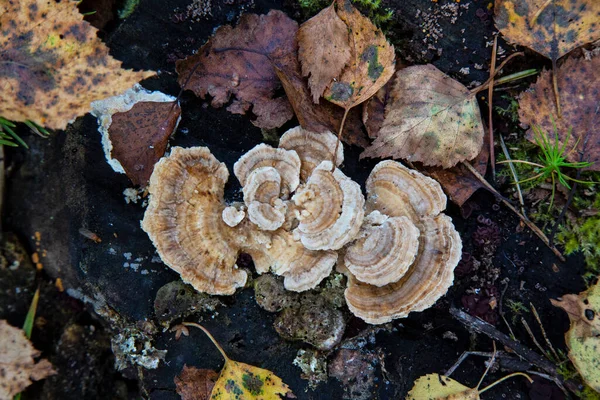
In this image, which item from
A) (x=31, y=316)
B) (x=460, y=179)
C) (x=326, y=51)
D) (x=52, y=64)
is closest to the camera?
(x=52, y=64)

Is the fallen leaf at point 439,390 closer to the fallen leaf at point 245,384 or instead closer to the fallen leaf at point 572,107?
the fallen leaf at point 245,384

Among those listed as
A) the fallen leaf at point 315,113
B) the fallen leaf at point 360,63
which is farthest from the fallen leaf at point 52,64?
the fallen leaf at point 360,63

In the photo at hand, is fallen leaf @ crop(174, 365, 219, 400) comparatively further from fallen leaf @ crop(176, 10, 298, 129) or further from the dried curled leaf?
fallen leaf @ crop(176, 10, 298, 129)

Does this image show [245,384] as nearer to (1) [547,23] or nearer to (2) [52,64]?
(2) [52,64]

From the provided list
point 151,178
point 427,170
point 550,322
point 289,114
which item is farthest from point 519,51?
point 151,178

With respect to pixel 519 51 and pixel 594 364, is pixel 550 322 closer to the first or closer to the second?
pixel 594 364

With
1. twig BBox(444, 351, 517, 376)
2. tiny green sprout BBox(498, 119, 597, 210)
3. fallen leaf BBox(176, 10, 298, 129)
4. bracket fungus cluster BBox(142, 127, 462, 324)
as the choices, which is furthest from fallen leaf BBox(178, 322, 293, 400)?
tiny green sprout BBox(498, 119, 597, 210)

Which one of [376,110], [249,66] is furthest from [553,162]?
[249,66]
